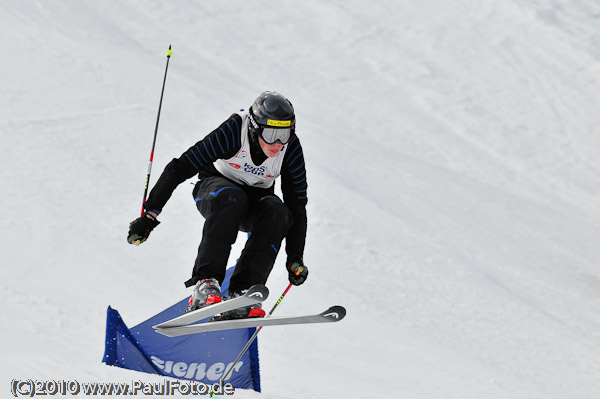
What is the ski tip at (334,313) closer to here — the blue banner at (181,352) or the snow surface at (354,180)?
the blue banner at (181,352)

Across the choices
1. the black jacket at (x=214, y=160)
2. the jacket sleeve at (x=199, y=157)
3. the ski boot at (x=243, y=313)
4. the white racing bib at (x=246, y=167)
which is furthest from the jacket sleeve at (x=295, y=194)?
the ski boot at (x=243, y=313)

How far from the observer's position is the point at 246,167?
473 centimetres

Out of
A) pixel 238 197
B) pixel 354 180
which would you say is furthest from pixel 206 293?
pixel 354 180

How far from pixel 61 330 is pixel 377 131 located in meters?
11.7

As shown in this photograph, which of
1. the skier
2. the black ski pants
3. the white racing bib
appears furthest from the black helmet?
the black ski pants

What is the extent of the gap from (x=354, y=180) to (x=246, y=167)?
818 centimetres

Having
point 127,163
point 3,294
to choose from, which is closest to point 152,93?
point 127,163

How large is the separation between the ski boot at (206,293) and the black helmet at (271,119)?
0.95m

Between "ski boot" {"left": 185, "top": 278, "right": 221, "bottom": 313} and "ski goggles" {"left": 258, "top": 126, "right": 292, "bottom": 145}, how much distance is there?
3.08ft

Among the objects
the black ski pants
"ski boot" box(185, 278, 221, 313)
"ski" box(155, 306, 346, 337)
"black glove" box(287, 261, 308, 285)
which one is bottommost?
"ski" box(155, 306, 346, 337)

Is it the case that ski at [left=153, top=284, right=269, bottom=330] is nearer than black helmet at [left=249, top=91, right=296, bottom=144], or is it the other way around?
ski at [left=153, top=284, right=269, bottom=330]

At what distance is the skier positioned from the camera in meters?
4.41

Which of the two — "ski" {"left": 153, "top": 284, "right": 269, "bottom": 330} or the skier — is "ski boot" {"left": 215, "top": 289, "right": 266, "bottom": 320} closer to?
the skier

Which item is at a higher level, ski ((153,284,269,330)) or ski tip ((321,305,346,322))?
ski ((153,284,269,330))
